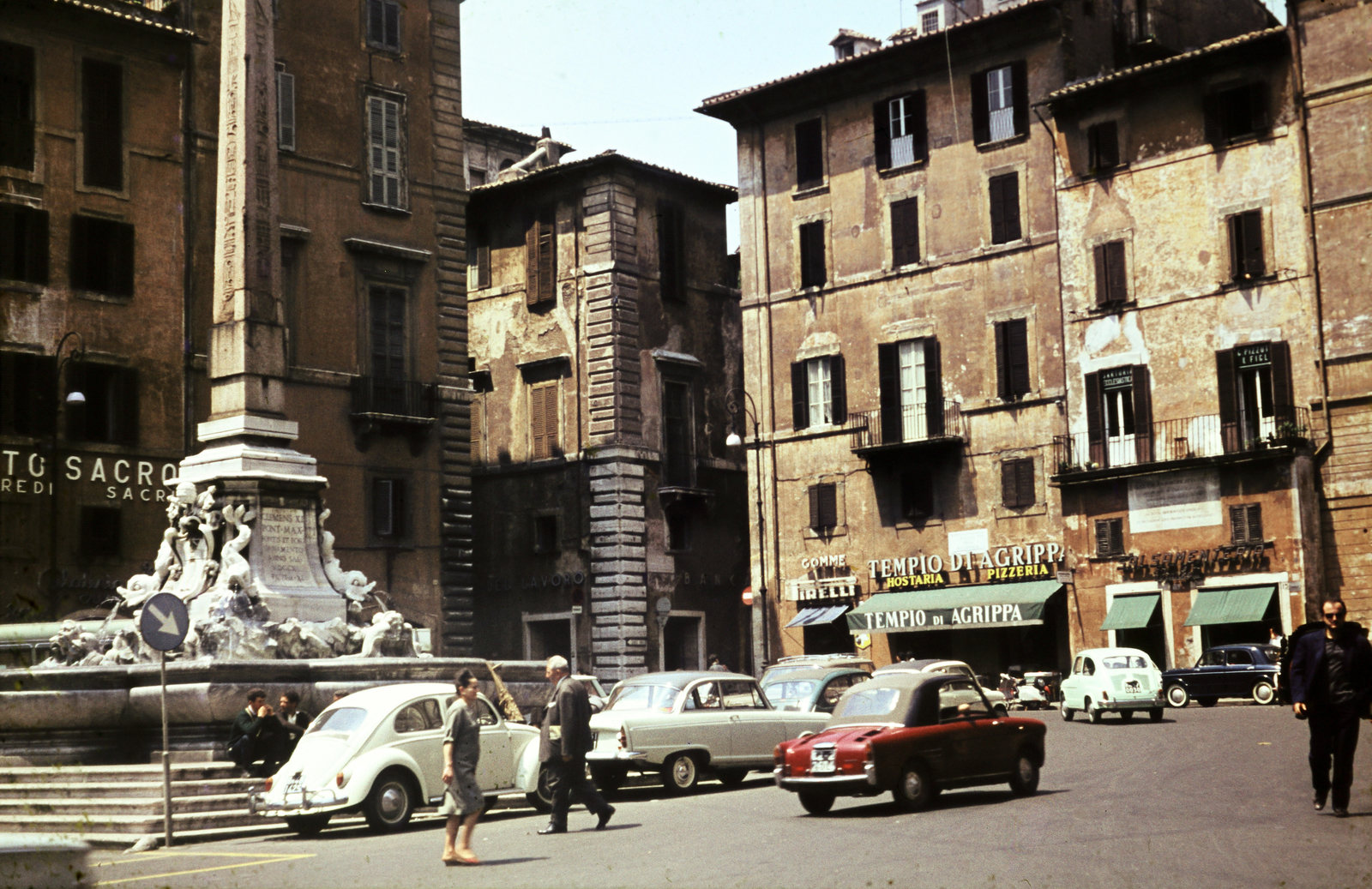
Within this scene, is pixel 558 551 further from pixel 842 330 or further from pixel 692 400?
pixel 842 330

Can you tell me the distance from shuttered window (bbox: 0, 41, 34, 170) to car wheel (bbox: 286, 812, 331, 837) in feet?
64.5

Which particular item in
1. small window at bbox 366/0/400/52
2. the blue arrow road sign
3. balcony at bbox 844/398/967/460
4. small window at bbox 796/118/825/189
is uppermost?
small window at bbox 366/0/400/52

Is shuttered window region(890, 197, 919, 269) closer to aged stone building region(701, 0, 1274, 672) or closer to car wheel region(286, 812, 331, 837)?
aged stone building region(701, 0, 1274, 672)

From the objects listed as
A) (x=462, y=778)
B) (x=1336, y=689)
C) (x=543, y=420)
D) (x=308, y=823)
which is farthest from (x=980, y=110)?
(x=462, y=778)

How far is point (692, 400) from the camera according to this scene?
44906 millimetres

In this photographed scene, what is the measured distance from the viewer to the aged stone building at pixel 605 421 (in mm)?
42062

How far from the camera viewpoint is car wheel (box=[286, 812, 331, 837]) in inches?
612

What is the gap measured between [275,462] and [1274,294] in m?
23.3

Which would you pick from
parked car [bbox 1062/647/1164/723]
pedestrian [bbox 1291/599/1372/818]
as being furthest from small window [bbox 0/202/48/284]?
pedestrian [bbox 1291/599/1372/818]

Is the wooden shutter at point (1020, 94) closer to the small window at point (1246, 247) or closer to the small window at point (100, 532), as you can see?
the small window at point (1246, 247)

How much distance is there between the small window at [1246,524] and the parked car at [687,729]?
17866 millimetres

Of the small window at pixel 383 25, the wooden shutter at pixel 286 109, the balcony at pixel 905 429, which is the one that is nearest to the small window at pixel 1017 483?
the balcony at pixel 905 429

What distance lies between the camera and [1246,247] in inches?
1390

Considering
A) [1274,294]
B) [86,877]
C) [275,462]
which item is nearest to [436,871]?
[86,877]
